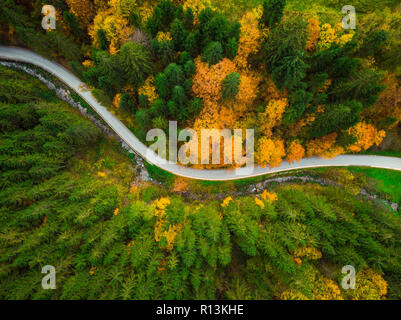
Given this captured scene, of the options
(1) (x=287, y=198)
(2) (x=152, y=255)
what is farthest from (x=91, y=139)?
(1) (x=287, y=198)

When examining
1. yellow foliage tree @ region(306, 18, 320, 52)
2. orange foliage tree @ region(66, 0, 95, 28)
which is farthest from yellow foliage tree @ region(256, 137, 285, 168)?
orange foliage tree @ region(66, 0, 95, 28)

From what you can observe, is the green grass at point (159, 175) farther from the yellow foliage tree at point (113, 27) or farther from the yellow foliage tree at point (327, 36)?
the yellow foliage tree at point (327, 36)

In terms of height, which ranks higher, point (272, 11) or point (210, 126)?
point (272, 11)

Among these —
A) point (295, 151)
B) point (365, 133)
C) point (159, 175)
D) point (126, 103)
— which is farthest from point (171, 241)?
point (365, 133)

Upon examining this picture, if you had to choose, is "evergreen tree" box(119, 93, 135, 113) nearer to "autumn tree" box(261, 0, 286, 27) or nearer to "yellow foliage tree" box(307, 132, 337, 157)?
"autumn tree" box(261, 0, 286, 27)

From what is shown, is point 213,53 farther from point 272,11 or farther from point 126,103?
point 126,103

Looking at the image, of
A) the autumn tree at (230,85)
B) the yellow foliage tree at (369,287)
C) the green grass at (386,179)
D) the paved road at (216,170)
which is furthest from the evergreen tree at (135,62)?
the yellow foliage tree at (369,287)
